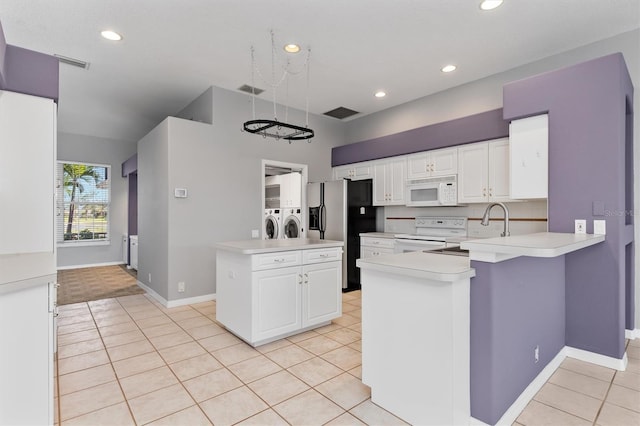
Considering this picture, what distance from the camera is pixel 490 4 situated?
2.72 meters

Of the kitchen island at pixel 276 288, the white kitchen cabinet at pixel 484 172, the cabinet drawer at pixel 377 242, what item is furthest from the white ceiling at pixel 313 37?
the cabinet drawer at pixel 377 242

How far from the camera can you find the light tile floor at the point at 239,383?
192cm

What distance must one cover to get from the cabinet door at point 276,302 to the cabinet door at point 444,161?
255cm

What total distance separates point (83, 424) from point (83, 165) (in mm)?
6889

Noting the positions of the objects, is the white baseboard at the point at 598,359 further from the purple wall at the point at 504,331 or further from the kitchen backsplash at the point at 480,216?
the kitchen backsplash at the point at 480,216

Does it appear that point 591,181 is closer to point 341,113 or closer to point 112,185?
point 341,113

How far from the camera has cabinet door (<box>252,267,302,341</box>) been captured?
2.84 m

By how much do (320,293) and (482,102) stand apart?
10.8 ft

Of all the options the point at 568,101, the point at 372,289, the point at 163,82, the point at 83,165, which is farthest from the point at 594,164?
the point at 83,165

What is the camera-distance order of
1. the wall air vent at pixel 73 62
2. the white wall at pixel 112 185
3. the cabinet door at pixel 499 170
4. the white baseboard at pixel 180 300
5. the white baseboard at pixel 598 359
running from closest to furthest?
the white baseboard at pixel 598 359 < the wall air vent at pixel 73 62 < the cabinet door at pixel 499 170 < the white baseboard at pixel 180 300 < the white wall at pixel 112 185

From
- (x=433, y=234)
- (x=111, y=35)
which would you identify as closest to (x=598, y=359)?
(x=433, y=234)

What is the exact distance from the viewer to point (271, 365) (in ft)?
8.42

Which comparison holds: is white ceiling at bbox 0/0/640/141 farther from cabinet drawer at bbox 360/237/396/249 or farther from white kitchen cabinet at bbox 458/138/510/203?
cabinet drawer at bbox 360/237/396/249

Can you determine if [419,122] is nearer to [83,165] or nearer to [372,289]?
[372,289]
